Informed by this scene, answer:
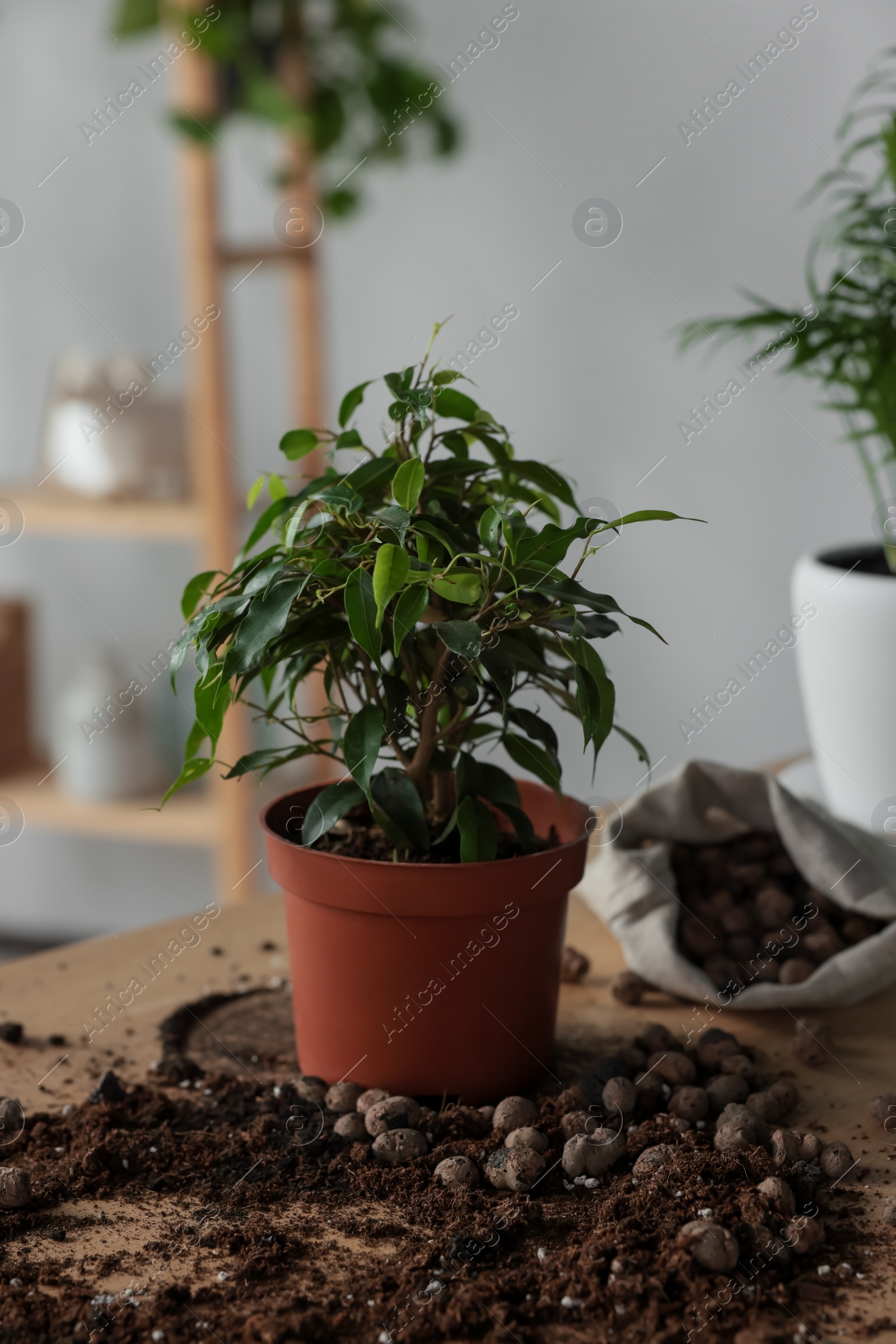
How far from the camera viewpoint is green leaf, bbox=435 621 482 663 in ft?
2.32

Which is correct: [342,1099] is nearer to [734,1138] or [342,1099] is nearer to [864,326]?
[734,1138]

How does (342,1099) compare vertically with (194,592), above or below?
below

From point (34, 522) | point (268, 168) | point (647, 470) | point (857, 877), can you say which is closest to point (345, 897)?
point (857, 877)

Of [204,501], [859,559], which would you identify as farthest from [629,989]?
[204,501]

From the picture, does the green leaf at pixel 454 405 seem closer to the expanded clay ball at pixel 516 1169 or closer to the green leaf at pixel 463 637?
the green leaf at pixel 463 637

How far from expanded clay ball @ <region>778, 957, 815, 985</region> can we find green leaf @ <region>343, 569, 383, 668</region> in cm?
50

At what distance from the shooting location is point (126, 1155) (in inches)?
31.9

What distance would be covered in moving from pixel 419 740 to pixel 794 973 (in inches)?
15.8

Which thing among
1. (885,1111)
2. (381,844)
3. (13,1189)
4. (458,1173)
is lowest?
(885,1111)

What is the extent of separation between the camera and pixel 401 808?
2.81 ft

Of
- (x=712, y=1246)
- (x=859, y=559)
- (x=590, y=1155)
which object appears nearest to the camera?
(x=712, y=1246)

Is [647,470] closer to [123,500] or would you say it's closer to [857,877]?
[123,500]

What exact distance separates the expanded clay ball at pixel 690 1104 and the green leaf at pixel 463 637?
0.36m

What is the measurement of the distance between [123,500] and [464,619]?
5.41ft
